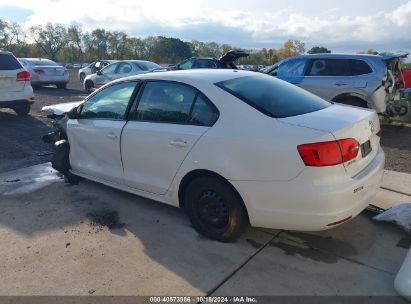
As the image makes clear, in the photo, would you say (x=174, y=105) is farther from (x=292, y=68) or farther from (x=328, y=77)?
(x=292, y=68)

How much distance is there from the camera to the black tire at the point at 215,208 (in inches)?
135

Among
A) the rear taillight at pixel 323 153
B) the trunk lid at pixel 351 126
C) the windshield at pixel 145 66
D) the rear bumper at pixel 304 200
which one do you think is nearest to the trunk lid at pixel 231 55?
the windshield at pixel 145 66

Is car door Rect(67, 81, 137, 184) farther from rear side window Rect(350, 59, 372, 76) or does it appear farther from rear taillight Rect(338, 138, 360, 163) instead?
rear side window Rect(350, 59, 372, 76)

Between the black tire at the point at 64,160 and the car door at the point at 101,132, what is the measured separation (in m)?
0.16

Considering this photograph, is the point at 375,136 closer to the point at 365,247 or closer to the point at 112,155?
the point at 365,247

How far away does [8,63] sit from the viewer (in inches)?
367

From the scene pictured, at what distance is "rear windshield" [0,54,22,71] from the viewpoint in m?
9.20

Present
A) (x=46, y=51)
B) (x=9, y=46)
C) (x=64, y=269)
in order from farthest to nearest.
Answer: (x=46, y=51) < (x=9, y=46) < (x=64, y=269)

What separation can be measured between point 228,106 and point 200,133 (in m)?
0.35

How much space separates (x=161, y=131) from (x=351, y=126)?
5.71 ft

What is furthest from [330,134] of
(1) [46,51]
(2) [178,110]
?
(1) [46,51]

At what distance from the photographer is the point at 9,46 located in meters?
86.9

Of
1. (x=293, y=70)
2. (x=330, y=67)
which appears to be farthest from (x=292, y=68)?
(x=330, y=67)

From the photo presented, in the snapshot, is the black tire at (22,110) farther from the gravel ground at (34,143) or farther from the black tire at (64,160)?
the black tire at (64,160)
